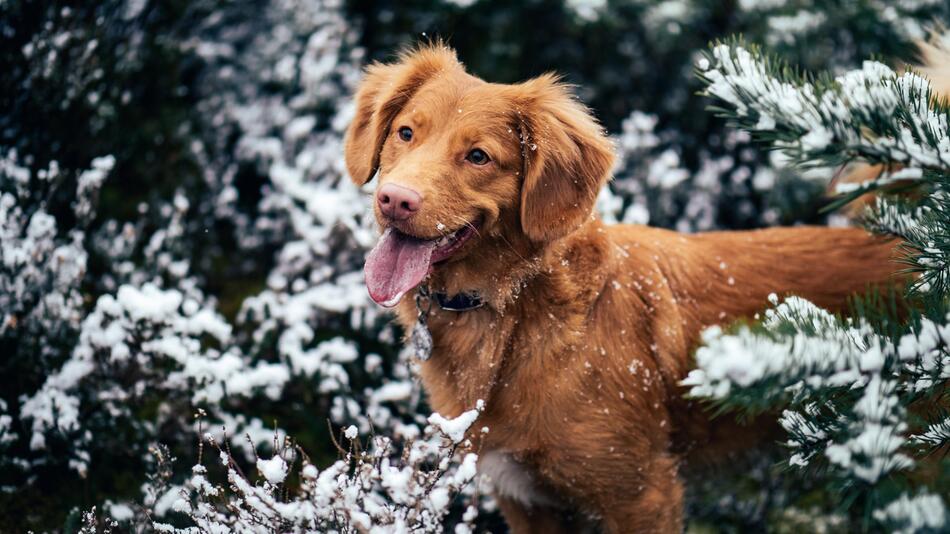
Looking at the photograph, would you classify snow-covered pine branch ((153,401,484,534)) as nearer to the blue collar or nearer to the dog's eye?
the blue collar

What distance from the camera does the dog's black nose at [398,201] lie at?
2.18 metres

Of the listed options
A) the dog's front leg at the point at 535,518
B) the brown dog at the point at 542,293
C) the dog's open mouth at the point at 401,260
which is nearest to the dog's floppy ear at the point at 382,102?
the brown dog at the point at 542,293

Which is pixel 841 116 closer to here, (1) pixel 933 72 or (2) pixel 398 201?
(2) pixel 398 201

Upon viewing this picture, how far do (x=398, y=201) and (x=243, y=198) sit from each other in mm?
3386

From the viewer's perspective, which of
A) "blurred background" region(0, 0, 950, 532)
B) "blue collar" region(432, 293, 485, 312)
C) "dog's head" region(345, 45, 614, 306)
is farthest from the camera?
"blurred background" region(0, 0, 950, 532)

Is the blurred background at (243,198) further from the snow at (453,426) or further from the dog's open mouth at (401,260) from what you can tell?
the dog's open mouth at (401,260)

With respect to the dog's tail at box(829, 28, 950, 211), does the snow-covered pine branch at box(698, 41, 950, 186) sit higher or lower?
higher

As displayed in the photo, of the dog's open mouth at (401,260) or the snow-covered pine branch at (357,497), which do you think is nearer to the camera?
the snow-covered pine branch at (357,497)

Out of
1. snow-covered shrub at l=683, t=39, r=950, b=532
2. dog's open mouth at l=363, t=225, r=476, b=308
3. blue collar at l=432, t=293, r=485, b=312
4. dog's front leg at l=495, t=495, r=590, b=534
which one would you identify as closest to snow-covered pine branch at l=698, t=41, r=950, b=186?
snow-covered shrub at l=683, t=39, r=950, b=532

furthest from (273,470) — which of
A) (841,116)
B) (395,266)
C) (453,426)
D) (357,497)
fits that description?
(841,116)

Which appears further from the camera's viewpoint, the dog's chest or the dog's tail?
the dog's tail

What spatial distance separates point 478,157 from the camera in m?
2.45

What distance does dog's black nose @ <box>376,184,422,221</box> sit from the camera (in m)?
2.18

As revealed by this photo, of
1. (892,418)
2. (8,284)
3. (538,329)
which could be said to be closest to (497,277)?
(538,329)
